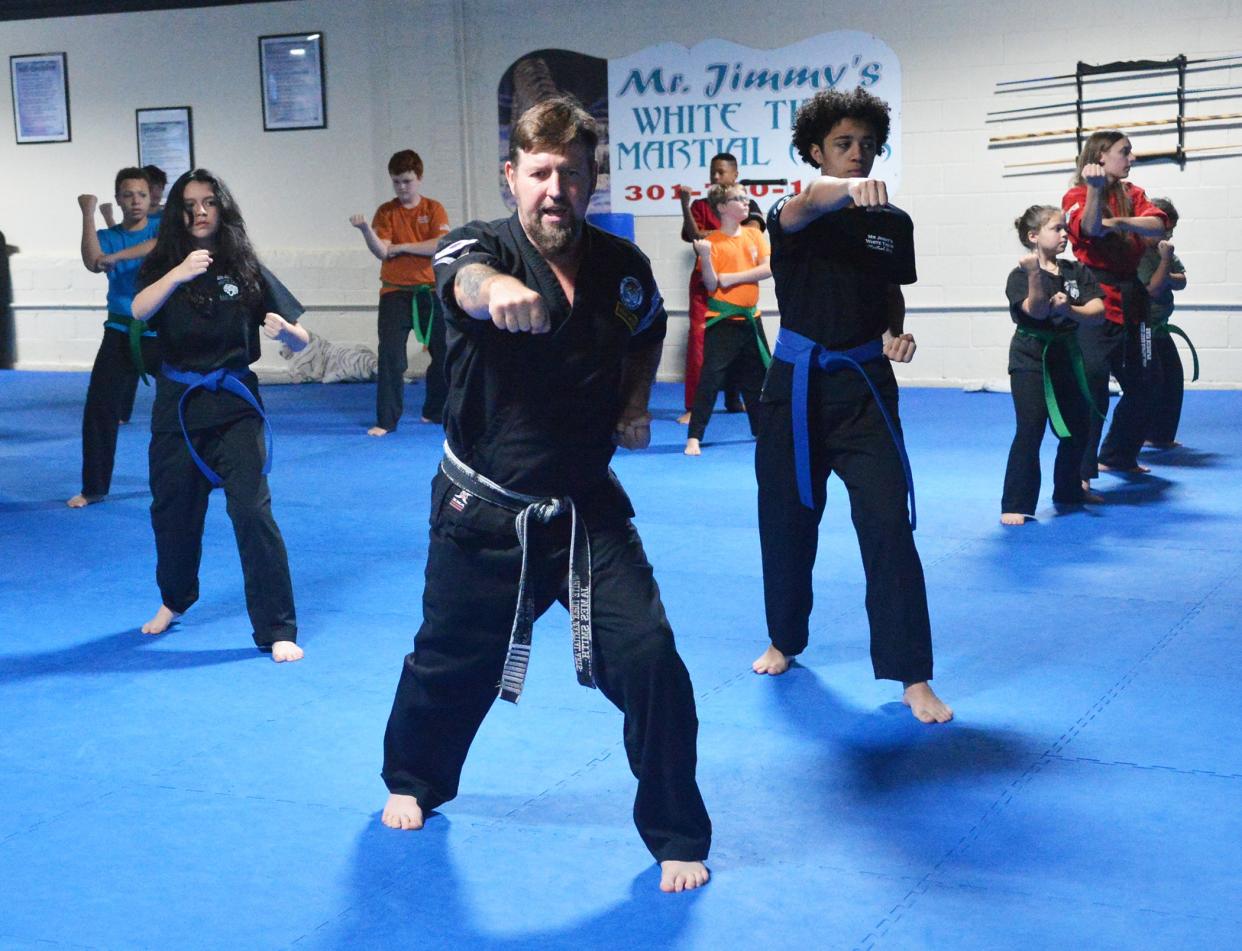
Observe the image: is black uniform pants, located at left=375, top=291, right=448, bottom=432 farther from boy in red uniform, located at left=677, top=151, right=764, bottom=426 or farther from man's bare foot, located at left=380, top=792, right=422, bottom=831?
man's bare foot, located at left=380, top=792, right=422, bottom=831

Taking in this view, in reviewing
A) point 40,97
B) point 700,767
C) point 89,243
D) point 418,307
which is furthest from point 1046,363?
point 40,97

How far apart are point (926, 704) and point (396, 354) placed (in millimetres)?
6042

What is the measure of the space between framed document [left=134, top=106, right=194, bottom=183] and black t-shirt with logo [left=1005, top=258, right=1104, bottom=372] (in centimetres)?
903

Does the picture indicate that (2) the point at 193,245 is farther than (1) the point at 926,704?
Yes

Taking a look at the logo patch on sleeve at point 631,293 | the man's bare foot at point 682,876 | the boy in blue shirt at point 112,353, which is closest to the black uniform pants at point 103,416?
the boy in blue shirt at point 112,353

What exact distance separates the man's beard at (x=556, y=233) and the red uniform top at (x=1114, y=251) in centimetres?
427

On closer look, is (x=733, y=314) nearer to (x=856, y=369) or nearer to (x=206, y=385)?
(x=206, y=385)

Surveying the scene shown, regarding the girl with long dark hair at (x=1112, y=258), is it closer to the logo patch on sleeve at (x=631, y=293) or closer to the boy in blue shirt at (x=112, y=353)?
the logo patch on sleeve at (x=631, y=293)

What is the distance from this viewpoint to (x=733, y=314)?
8.05 metres

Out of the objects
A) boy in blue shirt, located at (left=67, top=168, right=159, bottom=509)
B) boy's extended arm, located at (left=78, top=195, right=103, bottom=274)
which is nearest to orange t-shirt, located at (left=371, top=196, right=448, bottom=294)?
boy's extended arm, located at (left=78, top=195, right=103, bottom=274)

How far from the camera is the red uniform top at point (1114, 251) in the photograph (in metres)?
6.36

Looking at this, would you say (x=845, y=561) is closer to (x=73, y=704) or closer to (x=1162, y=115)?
(x=73, y=704)

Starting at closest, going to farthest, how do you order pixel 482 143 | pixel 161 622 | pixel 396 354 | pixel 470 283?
pixel 470 283 < pixel 161 622 < pixel 396 354 < pixel 482 143

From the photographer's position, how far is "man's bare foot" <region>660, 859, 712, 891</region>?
2701 millimetres
